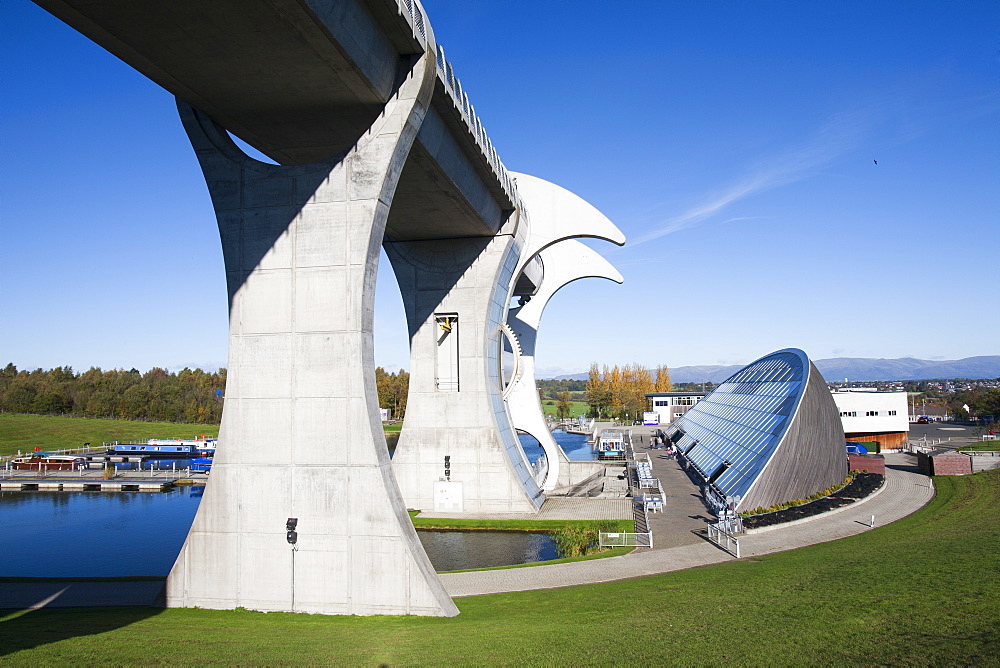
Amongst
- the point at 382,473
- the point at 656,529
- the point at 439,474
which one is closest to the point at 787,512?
the point at 656,529

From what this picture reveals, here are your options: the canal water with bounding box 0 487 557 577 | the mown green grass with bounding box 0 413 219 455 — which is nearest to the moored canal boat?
the canal water with bounding box 0 487 557 577

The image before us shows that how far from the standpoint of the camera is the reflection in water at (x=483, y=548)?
19562 mm

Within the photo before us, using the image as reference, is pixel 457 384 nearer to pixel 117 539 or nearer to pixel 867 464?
pixel 117 539

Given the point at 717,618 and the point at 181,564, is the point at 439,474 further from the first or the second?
the point at 717,618

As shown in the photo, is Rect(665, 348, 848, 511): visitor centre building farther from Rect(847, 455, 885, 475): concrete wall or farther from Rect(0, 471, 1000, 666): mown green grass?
Rect(0, 471, 1000, 666): mown green grass

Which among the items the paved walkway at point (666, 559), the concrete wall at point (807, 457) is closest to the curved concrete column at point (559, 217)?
the concrete wall at point (807, 457)

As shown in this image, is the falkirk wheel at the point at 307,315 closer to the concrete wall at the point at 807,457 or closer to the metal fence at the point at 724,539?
the metal fence at the point at 724,539

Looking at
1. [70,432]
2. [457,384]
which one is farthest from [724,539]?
[70,432]

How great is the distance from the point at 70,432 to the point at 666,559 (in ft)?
238

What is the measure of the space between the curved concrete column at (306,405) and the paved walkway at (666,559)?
315 centimetres

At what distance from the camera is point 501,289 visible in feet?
93.7

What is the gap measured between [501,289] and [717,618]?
1916 cm

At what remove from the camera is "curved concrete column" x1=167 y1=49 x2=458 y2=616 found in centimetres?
1362

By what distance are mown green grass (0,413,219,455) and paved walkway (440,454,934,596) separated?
189ft
